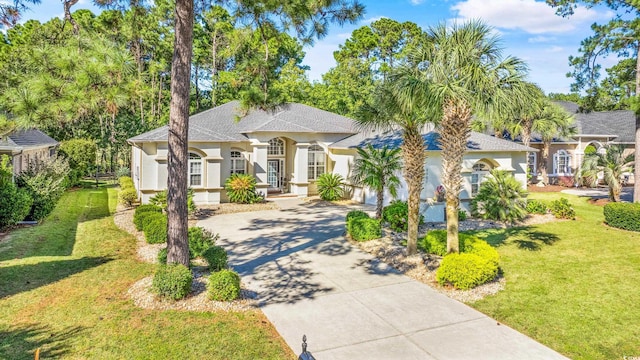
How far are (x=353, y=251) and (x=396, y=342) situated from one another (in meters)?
5.88

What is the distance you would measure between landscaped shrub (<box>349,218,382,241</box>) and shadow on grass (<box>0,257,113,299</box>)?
24.5 ft

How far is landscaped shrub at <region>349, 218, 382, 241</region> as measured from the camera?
13.7 meters

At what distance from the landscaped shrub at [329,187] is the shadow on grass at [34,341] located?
16.5 m

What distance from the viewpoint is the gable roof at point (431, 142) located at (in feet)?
62.6

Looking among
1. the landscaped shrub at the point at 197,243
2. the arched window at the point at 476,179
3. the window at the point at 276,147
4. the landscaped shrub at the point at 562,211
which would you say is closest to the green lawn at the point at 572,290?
the landscaped shrub at the point at 562,211

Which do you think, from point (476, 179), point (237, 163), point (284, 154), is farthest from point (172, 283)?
point (284, 154)

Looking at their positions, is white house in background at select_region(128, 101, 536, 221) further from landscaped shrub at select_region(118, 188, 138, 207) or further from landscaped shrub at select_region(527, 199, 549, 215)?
landscaped shrub at select_region(527, 199, 549, 215)

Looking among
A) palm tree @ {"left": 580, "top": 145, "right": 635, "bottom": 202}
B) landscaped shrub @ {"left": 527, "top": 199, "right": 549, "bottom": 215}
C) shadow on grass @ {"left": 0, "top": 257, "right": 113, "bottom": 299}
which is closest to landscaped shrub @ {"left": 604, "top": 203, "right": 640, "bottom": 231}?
landscaped shrub @ {"left": 527, "top": 199, "right": 549, "bottom": 215}

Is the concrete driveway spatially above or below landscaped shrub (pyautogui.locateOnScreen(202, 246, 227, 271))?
below

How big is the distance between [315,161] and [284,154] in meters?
2.26

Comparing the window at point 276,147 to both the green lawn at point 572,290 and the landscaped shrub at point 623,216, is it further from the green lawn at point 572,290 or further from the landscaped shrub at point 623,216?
the landscaped shrub at point 623,216

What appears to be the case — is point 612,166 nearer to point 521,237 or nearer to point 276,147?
point 521,237

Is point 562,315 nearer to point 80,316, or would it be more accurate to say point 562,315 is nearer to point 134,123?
point 80,316

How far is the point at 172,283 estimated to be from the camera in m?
8.37
